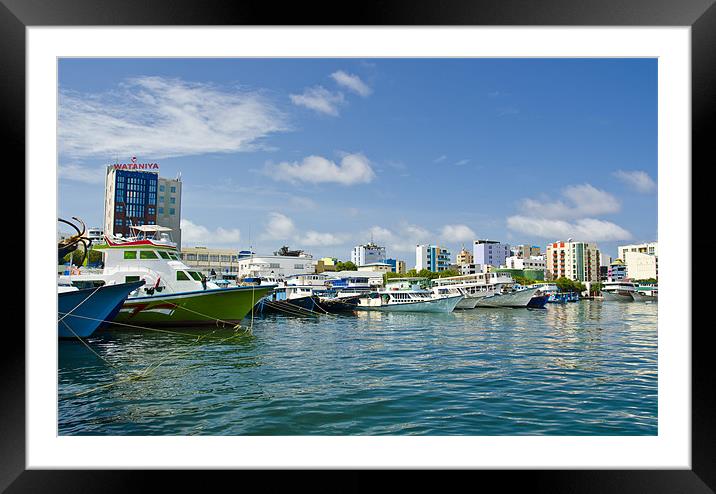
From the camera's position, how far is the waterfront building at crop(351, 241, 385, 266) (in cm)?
4516

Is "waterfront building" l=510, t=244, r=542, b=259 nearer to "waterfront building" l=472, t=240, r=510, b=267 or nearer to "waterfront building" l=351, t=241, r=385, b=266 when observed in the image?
"waterfront building" l=472, t=240, r=510, b=267

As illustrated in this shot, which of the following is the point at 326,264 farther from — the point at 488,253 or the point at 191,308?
the point at 191,308

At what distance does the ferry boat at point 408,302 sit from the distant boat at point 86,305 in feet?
41.6

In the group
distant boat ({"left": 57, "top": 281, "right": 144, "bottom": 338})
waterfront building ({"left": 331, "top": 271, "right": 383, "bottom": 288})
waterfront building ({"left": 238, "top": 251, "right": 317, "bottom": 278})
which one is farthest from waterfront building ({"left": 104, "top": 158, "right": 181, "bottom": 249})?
distant boat ({"left": 57, "top": 281, "right": 144, "bottom": 338})

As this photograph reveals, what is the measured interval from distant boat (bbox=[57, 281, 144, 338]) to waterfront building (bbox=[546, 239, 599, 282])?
1460 inches

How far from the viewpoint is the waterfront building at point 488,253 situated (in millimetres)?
44781

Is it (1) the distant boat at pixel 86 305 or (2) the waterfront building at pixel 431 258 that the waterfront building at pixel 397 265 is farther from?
(1) the distant boat at pixel 86 305

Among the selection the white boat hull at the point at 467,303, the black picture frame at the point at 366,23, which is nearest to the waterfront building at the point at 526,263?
the white boat hull at the point at 467,303

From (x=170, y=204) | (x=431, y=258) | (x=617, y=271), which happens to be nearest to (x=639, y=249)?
(x=617, y=271)

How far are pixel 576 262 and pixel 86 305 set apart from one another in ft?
126

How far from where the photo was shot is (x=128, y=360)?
22.8 feet

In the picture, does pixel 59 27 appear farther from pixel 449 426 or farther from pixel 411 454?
pixel 449 426

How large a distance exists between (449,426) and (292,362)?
3705 millimetres

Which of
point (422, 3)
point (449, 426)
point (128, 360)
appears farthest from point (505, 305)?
point (422, 3)
